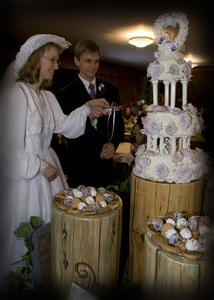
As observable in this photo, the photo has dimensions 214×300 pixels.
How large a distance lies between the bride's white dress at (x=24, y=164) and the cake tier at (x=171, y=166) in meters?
0.56

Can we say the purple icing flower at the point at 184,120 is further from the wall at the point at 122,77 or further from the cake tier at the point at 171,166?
the wall at the point at 122,77

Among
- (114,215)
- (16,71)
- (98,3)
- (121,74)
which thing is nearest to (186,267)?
(114,215)

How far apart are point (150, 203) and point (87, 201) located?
14.6 inches

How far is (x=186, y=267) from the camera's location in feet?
2.83

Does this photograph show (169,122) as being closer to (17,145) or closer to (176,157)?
(176,157)

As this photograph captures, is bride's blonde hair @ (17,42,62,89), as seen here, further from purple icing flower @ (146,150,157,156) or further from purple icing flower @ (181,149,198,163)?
purple icing flower @ (181,149,198,163)

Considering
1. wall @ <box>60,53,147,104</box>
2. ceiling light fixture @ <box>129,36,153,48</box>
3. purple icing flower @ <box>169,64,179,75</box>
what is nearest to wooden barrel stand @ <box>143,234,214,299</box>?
purple icing flower @ <box>169,64,179,75</box>

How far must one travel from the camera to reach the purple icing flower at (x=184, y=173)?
138 centimetres

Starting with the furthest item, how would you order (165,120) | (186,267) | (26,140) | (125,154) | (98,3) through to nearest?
(125,154) → (26,140) → (165,120) → (186,267) → (98,3)

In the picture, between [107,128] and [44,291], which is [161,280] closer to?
[44,291]

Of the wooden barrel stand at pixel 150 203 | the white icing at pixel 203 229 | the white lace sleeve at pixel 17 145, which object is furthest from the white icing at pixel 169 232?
→ the white lace sleeve at pixel 17 145

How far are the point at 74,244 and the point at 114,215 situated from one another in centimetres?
21

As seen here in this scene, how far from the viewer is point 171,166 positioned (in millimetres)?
1403

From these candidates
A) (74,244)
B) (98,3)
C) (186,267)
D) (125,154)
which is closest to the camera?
(98,3)
